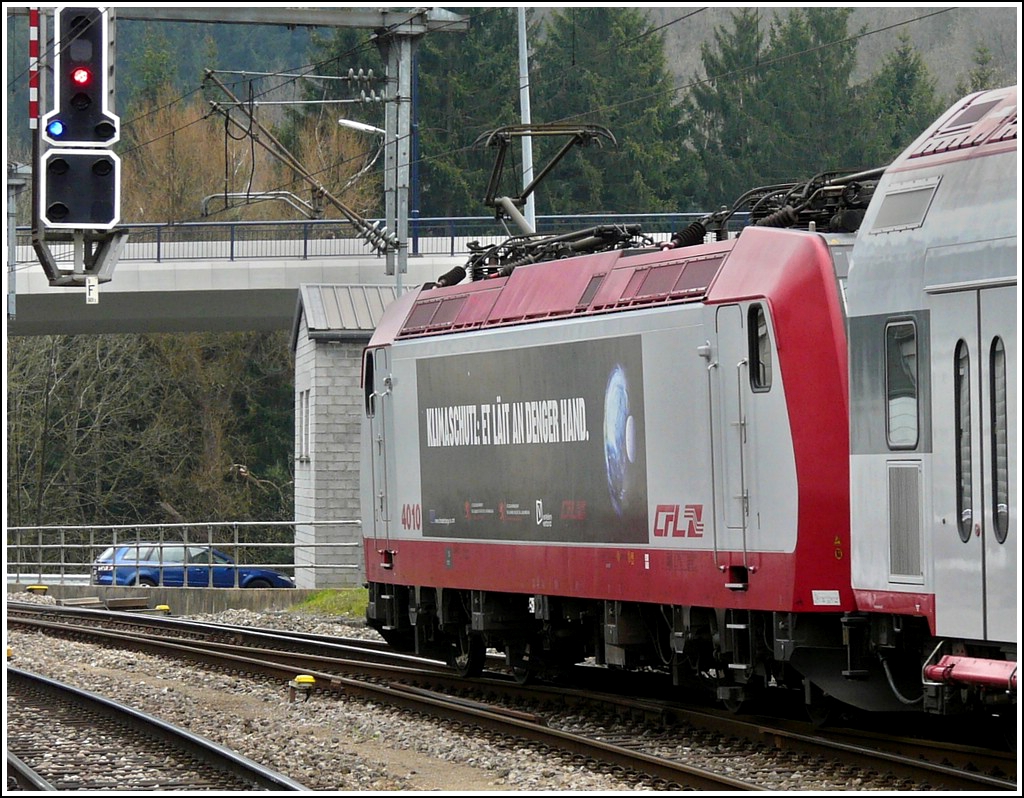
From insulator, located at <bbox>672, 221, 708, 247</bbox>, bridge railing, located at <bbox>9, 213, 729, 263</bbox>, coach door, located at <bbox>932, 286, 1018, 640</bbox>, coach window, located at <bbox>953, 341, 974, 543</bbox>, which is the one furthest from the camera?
bridge railing, located at <bbox>9, 213, 729, 263</bbox>

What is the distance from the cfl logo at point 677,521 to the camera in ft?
44.3

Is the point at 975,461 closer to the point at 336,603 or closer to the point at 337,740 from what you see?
the point at 337,740

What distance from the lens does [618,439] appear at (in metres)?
14.7

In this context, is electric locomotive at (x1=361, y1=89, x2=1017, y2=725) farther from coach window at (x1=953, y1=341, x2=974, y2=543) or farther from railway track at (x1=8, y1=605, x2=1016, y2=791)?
railway track at (x1=8, y1=605, x2=1016, y2=791)

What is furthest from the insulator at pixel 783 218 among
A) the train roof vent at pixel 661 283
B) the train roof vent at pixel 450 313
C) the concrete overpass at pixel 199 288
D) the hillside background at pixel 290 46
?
the hillside background at pixel 290 46

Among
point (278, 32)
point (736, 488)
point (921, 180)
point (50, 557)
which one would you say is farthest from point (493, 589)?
point (278, 32)

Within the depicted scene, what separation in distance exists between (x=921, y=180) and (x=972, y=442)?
1.78 meters

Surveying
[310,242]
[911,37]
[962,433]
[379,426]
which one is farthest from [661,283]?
[911,37]

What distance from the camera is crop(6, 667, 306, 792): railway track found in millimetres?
11906

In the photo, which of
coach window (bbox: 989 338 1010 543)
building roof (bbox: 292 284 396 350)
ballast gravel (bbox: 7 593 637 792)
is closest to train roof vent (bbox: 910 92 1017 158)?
coach window (bbox: 989 338 1010 543)

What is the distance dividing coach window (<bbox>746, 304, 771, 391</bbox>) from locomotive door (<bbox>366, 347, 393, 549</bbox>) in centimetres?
663

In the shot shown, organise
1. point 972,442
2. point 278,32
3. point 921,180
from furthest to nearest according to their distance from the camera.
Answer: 1. point 278,32
2. point 921,180
3. point 972,442

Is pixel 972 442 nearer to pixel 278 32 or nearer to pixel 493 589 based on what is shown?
pixel 493 589

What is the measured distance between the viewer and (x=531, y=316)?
1611 centimetres
